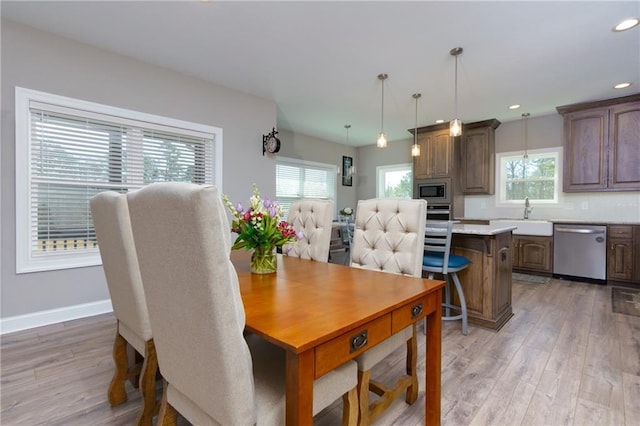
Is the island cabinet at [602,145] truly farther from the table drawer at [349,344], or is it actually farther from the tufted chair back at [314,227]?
the table drawer at [349,344]

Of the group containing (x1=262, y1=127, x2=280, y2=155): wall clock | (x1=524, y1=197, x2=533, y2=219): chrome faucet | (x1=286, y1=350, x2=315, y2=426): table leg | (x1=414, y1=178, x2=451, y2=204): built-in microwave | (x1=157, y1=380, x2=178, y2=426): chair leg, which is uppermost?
(x1=262, y1=127, x2=280, y2=155): wall clock

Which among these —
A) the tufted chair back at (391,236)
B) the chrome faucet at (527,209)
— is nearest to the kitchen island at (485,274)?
the tufted chair back at (391,236)

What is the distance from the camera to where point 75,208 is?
2832mm

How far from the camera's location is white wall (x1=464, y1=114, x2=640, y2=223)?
4.24 m

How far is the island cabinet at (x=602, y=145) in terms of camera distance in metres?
3.95

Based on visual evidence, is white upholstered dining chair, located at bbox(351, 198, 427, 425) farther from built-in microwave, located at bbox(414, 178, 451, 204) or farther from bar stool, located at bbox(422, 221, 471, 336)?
built-in microwave, located at bbox(414, 178, 451, 204)

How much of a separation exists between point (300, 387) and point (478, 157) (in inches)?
213

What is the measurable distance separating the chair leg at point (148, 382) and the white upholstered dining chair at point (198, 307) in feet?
1.16

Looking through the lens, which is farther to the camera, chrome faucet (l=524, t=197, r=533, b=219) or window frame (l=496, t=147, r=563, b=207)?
chrome faucet (l=524, t=197, r=533, b=219)

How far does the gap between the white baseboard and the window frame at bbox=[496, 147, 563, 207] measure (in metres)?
5.94

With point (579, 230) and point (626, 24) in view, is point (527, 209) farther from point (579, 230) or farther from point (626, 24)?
point (626, 24)

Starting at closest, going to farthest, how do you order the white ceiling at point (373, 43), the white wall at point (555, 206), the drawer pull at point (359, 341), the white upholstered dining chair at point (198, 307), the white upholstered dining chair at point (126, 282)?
the white upholstered dining chair at point (198, 307) → the drawer pull at point (359, 341) → the white upholstered dining chair at point (126, 282) → the white ceiling at point (373, 43) → the white wall at point (555, 206)

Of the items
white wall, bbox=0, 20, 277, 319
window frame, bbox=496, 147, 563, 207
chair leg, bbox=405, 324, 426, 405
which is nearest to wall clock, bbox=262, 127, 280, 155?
white wall, bbox=0, 20, 277, 319

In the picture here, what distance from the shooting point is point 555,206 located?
4.78 m
